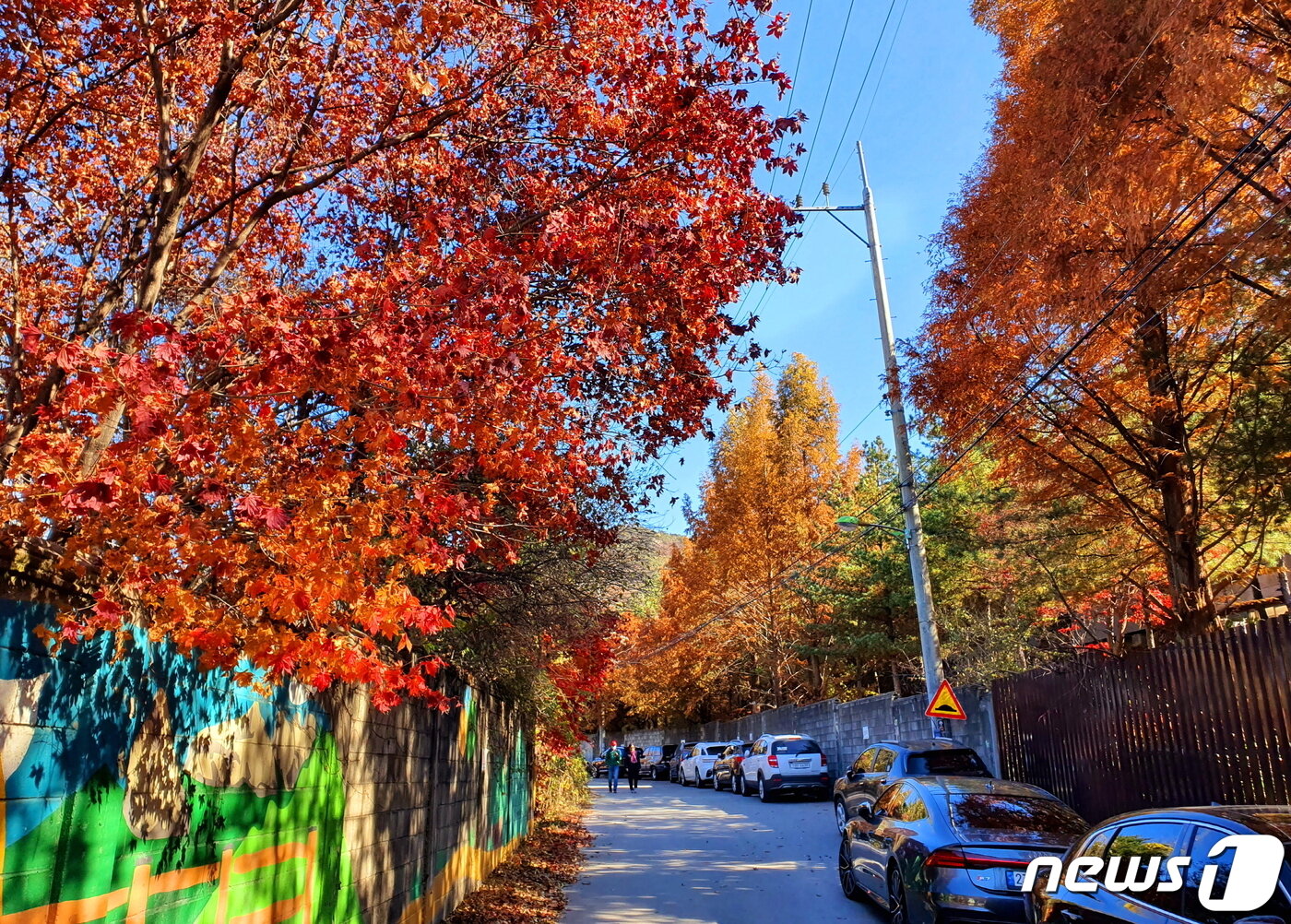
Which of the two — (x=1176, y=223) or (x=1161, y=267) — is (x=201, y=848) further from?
(x=1161, y=267)

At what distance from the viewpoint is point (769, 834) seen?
1662 cm

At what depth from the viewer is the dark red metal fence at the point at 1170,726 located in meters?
8.87

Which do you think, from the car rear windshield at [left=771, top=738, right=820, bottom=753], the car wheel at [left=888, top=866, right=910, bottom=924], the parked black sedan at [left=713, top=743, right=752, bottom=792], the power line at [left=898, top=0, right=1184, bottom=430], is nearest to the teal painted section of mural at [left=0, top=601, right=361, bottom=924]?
the car wheel at [left=888, top=866, right=910, bottom=924]

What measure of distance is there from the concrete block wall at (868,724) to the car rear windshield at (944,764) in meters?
3.41

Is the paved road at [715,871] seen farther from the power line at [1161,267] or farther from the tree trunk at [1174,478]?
the power line at [1161,267]

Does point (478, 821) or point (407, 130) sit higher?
point (407, 130)

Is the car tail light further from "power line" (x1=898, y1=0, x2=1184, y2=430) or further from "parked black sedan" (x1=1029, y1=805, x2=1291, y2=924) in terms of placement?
"power line" (x1=898, y1=0, x2=1184, y2=430)

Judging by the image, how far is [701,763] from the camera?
113 ft

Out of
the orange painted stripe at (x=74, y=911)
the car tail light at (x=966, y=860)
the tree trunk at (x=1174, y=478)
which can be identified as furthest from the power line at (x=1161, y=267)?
the orange painted stripe at (x=74, y=911)

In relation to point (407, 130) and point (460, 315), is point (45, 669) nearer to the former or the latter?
point (460, 315)

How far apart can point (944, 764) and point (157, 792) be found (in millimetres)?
11209

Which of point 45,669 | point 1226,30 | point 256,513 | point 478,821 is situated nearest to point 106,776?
point 45,669

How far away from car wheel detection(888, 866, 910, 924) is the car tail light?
2.54 feet

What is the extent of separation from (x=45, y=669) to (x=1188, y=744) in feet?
36.1
